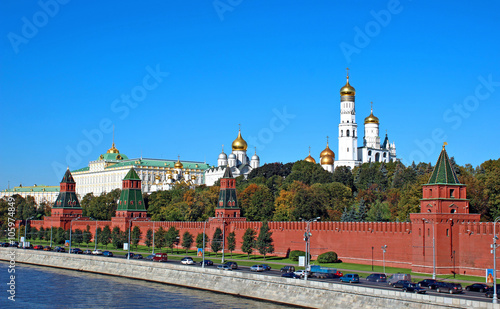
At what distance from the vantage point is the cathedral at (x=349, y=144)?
139500mm

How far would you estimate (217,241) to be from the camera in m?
76.4

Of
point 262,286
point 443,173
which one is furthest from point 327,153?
point 262,286

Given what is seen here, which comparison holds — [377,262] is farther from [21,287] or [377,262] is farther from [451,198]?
[21,287]

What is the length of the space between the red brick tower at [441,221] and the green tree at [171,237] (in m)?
34.0

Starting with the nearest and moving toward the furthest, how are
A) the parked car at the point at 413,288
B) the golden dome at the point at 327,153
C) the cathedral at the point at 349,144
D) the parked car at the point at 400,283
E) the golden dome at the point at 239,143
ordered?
the parked car at the point at 413,288 → the parked car at the point at 400,283 → the cathedral at the point at 349,144 → the golden dome at the point at 327,153 → the golden dome at the point at 239,143

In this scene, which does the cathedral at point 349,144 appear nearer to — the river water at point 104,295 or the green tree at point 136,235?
the green tree at point 136,235

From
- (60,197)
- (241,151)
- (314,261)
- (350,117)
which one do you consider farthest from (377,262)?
(241,151)

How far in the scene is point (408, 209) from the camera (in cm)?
7019

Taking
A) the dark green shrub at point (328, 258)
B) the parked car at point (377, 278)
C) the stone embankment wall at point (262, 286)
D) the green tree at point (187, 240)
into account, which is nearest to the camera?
the stone embankment wall at point (262, 286)

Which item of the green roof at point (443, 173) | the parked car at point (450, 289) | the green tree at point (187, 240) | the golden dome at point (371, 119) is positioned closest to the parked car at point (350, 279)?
the parked car at point (450, 289)

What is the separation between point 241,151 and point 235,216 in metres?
88.2

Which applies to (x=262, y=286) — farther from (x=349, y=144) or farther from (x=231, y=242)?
(x=349, y=144)

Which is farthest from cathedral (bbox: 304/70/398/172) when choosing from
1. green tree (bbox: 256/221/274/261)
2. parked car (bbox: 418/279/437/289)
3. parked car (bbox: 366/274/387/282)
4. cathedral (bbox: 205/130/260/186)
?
parked car (bbox: 418/279/437/289)

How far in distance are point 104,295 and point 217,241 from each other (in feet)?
86.4
